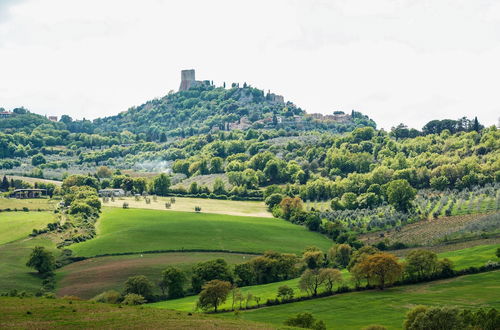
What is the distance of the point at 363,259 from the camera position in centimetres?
10400

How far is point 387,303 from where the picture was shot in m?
90.8

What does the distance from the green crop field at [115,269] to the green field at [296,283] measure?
8.87 meters

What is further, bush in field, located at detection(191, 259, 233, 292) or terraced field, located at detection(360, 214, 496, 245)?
terraced field, located at detection(360, 214, 496, 245)

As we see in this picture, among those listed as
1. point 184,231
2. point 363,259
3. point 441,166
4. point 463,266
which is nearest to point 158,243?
point 184,231

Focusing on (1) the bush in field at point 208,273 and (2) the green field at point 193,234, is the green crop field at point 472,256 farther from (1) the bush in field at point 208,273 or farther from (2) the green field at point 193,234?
(1) the bush in field at point 208,273

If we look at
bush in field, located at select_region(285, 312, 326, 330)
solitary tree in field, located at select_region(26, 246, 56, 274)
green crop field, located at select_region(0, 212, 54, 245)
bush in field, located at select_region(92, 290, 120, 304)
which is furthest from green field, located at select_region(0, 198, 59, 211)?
bush in field, located at select_region(285, 312, 326, 330)

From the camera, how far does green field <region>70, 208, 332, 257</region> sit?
134 metres

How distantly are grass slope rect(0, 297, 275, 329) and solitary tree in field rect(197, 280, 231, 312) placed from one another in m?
19.6

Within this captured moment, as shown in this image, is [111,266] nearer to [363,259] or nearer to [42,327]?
[363,259]

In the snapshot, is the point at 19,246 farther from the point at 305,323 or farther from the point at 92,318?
the point at 305,323

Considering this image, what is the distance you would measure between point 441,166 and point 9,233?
4151 inches

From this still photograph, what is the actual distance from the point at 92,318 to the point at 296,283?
149ft

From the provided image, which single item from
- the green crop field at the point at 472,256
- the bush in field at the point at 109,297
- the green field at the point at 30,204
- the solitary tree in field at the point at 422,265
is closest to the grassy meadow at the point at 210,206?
the green field at the point at 30,204

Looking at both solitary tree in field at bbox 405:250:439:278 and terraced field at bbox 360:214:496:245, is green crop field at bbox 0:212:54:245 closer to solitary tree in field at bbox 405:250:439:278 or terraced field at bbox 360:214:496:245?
terraced field at bbox 360:214:496:245
